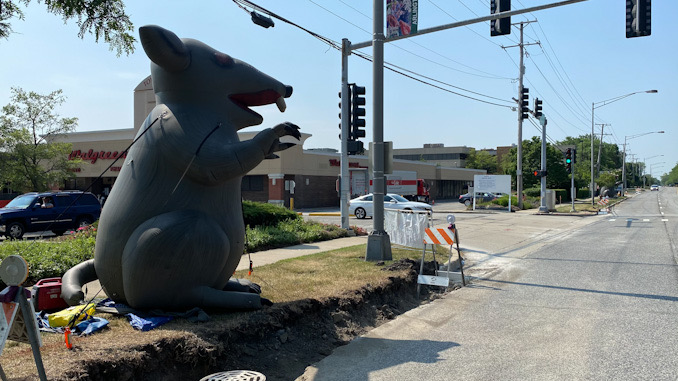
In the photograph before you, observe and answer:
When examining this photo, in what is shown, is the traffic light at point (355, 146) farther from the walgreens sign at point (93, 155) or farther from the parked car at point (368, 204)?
the walgreens sign at point (93, 155)

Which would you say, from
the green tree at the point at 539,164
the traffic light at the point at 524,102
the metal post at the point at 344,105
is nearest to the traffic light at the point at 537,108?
the traffic light at the point at 524,102

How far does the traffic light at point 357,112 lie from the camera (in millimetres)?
13124

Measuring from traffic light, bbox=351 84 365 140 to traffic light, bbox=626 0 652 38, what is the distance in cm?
628

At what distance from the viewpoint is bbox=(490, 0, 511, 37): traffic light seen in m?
11.6

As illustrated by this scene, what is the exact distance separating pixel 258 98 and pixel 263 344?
276 cm

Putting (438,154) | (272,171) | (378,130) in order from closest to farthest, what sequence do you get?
(378,130), (272,171), (438,154)

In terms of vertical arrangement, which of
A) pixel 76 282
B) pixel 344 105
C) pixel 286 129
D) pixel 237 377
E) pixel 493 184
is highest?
pixel 344 105

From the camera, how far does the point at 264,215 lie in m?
15.5

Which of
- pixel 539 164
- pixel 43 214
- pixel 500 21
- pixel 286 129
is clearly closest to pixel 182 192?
pixel 286 129

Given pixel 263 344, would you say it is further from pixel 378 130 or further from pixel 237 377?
pixel 378 130

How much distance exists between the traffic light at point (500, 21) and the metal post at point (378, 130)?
2784 millimetres

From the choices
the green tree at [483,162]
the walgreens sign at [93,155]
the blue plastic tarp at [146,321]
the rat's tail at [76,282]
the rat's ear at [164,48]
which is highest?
the green tree at [483,162]

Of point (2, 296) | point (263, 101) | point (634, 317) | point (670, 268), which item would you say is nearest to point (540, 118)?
point (670, 268)

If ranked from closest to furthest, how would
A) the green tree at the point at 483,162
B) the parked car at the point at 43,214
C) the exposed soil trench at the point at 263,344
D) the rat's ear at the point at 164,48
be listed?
the exposed soil trench at the point at 263,344, the rat's ear at the point at 164,48, the parked car at the point at 43,214, the green tree at the point at 483,162
